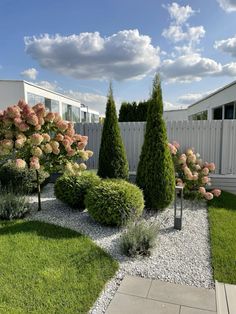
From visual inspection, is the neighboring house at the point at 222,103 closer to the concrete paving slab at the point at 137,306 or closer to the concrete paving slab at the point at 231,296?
the concrete paving slab at the point at 231,296

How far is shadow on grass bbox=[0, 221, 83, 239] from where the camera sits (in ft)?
13.1

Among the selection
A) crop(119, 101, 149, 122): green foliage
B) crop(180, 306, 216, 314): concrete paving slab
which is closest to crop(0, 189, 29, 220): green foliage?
crop(180, 306, 216, 314): concrete paving slab

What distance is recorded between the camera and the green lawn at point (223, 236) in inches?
124

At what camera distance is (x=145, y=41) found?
8.55 meters

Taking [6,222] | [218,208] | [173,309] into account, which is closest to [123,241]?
[173,309]

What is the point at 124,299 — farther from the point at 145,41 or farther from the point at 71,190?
the point at 145,41

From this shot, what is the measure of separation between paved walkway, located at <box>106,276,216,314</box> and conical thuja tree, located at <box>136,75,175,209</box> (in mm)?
2192

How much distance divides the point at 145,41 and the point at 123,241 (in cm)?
716

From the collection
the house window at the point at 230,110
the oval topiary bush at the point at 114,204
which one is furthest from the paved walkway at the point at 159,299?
the house window at the point at 230,110

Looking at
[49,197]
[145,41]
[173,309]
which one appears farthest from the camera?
[145,41]

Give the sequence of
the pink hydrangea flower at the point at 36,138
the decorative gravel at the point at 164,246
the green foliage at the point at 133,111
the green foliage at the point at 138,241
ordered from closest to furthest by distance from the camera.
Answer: the decorative gravel at the point at 164,246
the green foliage at the point at 138,241
the pink hydrangea flower at the point at 36,138
the green foliage at the point at 133,111

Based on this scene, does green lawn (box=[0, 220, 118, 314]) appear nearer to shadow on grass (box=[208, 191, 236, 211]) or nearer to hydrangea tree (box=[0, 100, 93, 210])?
hydrangea tree (box=[0, 100, 93, 210])

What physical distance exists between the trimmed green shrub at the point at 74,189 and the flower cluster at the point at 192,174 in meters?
2.13

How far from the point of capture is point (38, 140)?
4.34m
